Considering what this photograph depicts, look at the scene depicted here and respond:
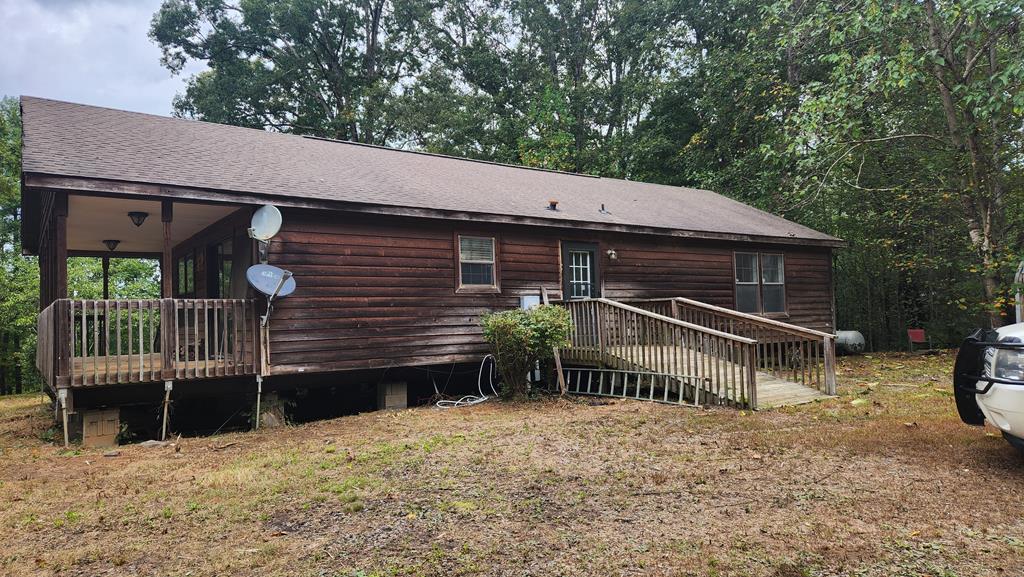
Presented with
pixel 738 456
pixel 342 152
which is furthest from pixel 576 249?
pixel 738 456

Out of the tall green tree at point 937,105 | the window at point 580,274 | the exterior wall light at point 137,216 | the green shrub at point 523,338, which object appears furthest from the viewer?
the window at point 580,274

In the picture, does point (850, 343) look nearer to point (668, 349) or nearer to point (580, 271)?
point (580, 271)

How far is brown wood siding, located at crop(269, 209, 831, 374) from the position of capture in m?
9.40

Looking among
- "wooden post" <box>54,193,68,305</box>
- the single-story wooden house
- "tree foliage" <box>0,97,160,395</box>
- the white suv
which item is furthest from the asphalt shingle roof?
the white suv

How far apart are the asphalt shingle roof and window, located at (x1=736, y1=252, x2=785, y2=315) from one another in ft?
2.25

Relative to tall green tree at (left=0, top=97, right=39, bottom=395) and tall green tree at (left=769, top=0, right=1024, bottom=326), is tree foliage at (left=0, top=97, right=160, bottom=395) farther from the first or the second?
tall green tree at (left=769, top=0, right=1024, bottom=326)

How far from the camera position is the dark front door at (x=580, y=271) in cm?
1238

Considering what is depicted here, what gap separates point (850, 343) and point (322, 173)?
15345 millimetres

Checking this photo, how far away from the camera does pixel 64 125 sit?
9.61 metres

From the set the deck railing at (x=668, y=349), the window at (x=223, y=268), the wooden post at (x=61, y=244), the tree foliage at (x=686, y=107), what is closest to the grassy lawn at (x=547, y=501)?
the deck railing at (x=668, y=349)

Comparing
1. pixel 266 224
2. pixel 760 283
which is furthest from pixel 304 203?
pixel 760 283

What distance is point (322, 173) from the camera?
11.0 m

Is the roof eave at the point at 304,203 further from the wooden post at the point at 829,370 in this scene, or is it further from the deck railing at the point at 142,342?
the wooden post at the point at 829,370

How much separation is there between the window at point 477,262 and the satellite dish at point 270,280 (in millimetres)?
3167
